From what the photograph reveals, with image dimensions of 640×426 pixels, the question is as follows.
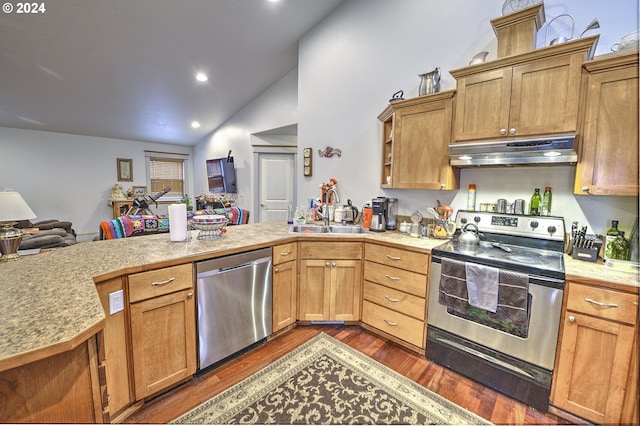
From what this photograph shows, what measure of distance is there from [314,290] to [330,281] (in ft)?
0.57

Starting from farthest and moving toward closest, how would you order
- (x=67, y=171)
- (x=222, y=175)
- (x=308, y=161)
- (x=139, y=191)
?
(x=139, y=191) → (x=222, y=175) → (x=67, y=171) → (x=308, y=161)

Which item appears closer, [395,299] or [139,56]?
[395,299]

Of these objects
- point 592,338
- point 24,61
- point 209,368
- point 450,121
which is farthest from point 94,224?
point 592,338

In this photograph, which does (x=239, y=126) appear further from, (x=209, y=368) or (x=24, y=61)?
(x=209, y=368)

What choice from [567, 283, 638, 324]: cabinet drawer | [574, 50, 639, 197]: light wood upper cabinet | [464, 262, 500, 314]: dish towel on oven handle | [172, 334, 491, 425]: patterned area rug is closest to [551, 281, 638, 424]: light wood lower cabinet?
[567, 283, 638, 324]: cabinet drawer

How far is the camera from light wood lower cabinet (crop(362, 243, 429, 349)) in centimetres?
210

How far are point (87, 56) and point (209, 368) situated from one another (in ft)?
13.4

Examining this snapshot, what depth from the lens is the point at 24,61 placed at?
3.30 m

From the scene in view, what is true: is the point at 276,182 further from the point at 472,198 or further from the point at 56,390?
the point at 56,390

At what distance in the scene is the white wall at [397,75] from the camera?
191 cm

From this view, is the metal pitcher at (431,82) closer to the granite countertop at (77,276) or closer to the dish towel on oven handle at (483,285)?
the granite countertop at (77,276)

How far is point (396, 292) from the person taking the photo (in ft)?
7.34

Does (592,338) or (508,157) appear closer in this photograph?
(592,338)

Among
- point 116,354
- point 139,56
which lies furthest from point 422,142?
point 139,56
